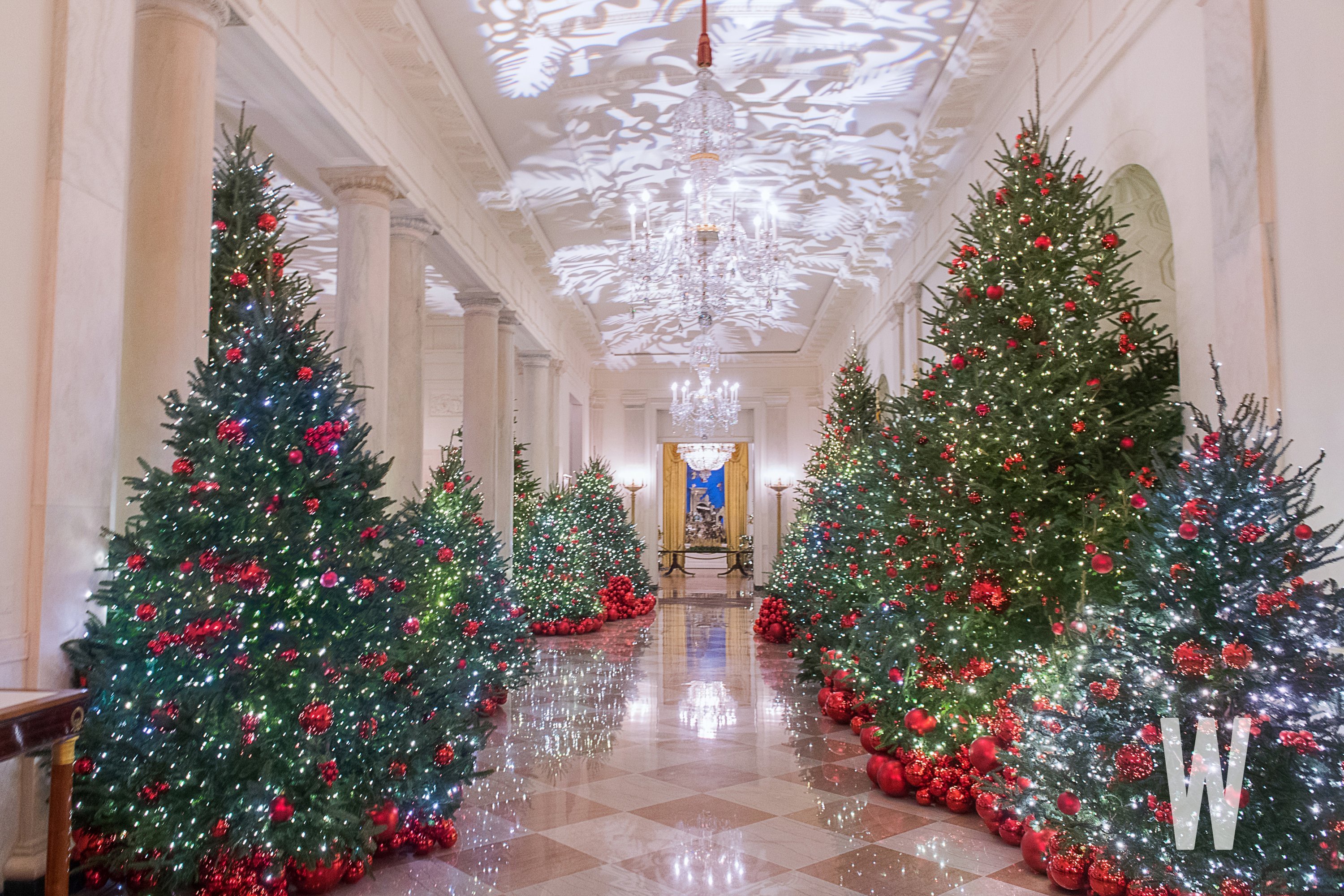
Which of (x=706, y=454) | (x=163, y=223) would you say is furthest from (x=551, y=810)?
(x=706, y=454)

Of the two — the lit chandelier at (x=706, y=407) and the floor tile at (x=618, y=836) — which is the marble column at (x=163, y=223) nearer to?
the floor tile at (x=618, y=836)

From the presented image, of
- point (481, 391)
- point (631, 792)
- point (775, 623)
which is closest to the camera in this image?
point (631, 792)

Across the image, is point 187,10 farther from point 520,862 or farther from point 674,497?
point 674,497

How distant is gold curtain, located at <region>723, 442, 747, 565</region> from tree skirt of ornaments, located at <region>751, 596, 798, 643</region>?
A: 13901mm

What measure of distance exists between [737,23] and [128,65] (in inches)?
164

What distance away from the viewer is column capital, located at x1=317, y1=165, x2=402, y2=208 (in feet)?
21.8

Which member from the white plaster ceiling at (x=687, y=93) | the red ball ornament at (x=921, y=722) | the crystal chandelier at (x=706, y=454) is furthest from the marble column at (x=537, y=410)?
the red ball ornament at (x=921, y=722)

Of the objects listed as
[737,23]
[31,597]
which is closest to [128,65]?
[31,597]

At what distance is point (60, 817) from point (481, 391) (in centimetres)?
767

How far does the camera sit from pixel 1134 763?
2.96m

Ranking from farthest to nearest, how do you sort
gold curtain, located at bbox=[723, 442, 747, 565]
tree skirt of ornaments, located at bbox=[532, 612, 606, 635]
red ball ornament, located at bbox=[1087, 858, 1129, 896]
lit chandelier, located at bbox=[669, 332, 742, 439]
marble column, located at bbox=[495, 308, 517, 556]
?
1. gold curtain, located at bbox=[723, 442, 747, 565]
2. lit chandelier, located at bbox=[669, 332, 742, 439]
3. tree skirt of ornaments, located at bbox=[532, 612, 606, 635]
4. marble column, located at bbox=[495, 308, 517, 556]
5. red ball ornament, located at bbox=[1087, 858, 1129, 896]

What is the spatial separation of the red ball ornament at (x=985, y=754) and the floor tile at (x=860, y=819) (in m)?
0.38
